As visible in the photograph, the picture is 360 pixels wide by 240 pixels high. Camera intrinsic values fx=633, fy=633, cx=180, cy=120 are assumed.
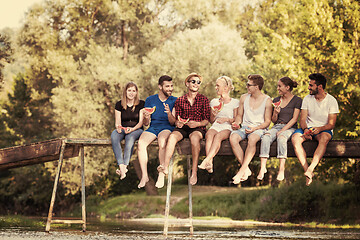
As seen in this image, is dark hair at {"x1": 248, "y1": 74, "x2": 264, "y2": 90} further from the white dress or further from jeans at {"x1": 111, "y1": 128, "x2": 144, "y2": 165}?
jeans at {"x1": 111, "y1": 128, "x2": 144, "y2": 165}

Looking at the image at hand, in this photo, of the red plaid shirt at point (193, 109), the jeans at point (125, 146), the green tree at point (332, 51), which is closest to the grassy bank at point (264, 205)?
the green tree at point (332, 51)

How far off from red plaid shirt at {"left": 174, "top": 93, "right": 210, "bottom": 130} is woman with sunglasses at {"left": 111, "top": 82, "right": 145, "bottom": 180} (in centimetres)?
98

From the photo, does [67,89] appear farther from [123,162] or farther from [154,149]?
[123,162]

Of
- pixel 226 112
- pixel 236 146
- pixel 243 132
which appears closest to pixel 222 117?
pixel 226 112

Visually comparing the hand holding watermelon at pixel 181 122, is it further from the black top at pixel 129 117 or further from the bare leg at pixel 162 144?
the black top at pixel 129 117

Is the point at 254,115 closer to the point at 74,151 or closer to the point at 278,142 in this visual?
the point at 278,142

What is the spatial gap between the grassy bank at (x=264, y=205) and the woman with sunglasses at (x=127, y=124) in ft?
41.5

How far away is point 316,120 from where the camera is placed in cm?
1299

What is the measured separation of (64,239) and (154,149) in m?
23.2

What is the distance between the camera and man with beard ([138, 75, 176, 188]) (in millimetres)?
13375

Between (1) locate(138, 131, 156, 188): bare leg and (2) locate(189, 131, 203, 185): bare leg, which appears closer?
(2) locate(189, 131, 203, 185): bare leg

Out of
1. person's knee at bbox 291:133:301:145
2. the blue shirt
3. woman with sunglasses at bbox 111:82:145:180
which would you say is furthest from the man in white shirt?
woman with sunglasses at bbox 111:82:145:180

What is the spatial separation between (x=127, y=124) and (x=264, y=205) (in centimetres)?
1563

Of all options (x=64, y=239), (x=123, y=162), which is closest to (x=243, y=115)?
(x=123, y=162)
